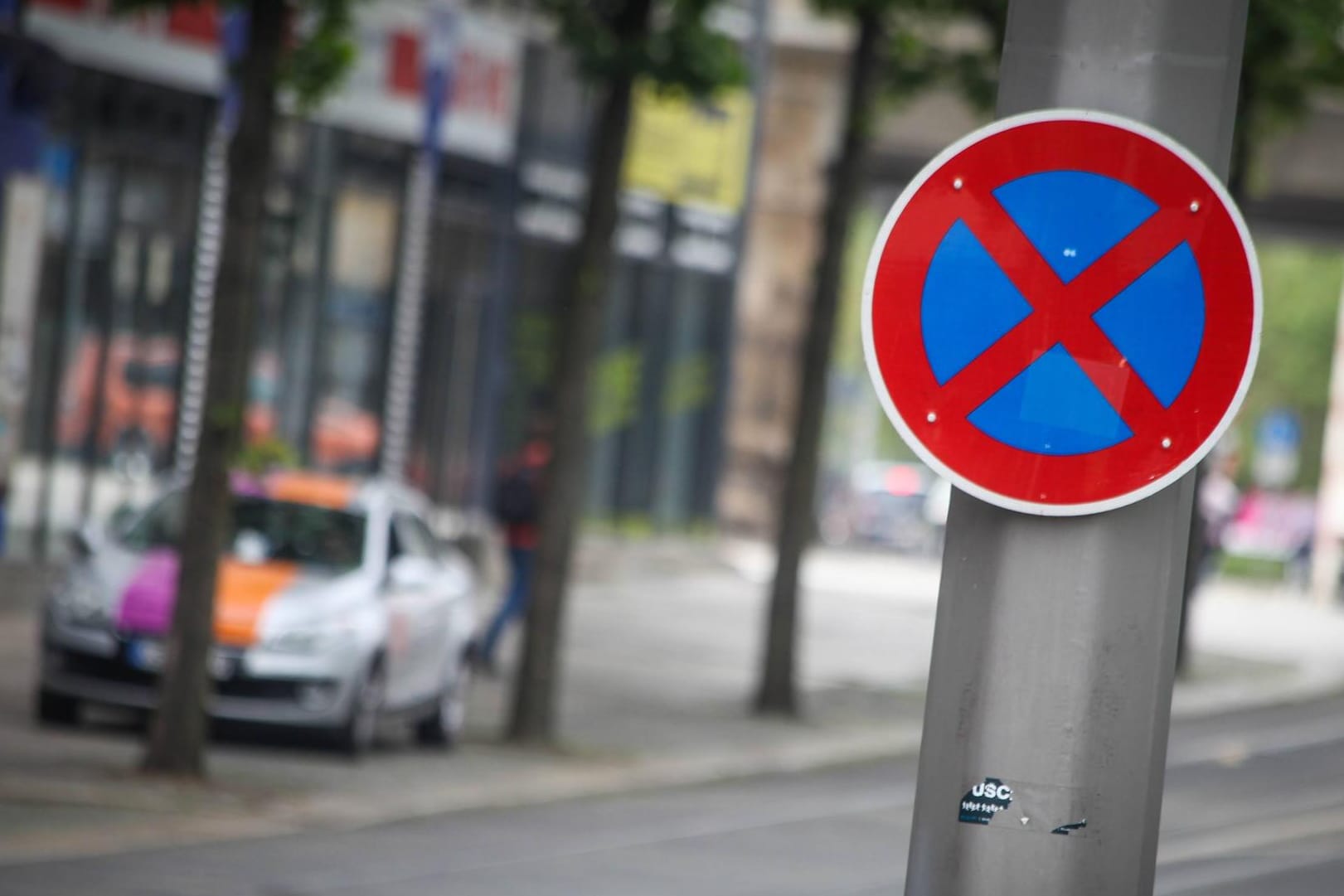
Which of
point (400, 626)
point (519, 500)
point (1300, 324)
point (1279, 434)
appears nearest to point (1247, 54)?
point (519, 500)

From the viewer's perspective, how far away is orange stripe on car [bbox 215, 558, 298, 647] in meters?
13.9

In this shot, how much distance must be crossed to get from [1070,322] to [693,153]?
2863 centimetres

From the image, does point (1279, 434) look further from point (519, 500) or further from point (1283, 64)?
point (519, 500)

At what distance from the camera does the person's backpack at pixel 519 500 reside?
1966 centimetres

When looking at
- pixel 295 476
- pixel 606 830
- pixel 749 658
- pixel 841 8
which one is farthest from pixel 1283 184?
pixel 606 830

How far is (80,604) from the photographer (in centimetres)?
1389

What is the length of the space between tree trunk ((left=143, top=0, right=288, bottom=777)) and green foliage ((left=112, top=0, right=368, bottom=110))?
245mm

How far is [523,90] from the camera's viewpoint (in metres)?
28.5

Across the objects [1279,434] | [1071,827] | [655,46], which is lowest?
[1279,434]

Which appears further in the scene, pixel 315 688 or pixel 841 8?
pixel 841 8

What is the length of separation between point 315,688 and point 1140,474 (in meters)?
10.6

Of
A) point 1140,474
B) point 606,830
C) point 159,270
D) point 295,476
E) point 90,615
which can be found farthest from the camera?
point 159,270

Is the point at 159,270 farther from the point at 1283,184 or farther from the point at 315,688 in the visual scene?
the point at 1283,184

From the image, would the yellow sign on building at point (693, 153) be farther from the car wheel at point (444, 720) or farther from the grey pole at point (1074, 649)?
the grey pole at point (1074, 649)
